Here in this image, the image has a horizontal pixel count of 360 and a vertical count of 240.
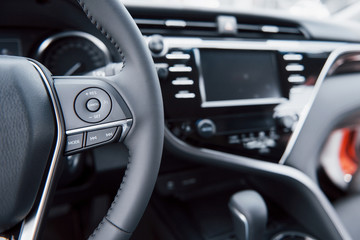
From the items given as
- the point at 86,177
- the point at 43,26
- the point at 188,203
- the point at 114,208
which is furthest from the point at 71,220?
the point at 114,208

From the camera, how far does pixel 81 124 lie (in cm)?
53

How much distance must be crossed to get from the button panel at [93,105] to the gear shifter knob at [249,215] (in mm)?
471

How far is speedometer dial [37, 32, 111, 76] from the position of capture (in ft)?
3.12

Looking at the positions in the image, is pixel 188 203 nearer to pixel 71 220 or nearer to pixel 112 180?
pixel 112 180

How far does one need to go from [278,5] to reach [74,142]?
121 centimetres

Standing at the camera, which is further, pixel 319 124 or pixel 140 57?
pixel 319 124

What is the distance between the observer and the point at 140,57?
21.1 inches

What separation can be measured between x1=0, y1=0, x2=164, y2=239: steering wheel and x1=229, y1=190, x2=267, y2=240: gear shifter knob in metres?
0.38

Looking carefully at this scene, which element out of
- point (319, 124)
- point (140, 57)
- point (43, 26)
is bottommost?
point (319, 124)

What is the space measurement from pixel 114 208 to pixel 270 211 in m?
0.80

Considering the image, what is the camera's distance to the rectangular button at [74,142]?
53cm

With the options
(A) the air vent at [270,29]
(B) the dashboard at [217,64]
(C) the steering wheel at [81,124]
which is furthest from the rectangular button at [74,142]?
(A) the air vent at [270,29]

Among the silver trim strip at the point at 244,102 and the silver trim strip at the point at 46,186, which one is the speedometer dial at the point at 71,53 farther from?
the silver trim strip at the point at 46,186

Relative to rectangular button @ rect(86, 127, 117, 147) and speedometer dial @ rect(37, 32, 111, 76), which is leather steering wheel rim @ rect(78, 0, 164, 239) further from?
speedometer dial @ rect(37, 32, 111, 76)
